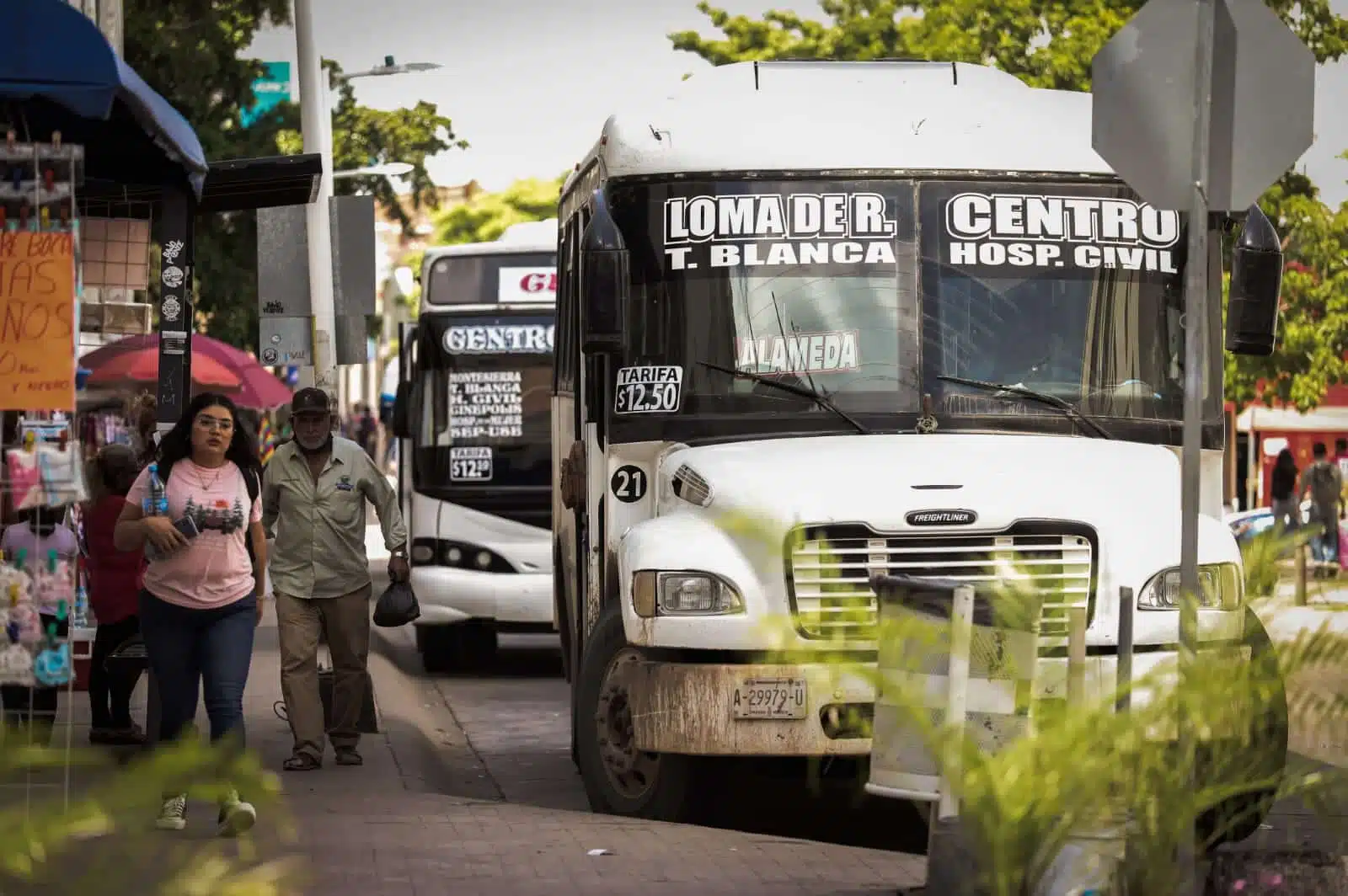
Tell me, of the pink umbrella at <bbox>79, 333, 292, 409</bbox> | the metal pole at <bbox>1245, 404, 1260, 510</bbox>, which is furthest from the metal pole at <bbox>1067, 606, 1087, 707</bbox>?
the metal pole at <bbox>1245, 404, 1260, 510</bbox>

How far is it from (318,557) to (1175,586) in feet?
13.8

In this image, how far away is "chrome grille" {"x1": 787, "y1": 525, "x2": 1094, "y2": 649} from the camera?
8141mm

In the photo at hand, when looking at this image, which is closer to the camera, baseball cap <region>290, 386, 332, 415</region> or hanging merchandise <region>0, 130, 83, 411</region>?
hanging merchandise <region>0, 130, 83, 411</region>

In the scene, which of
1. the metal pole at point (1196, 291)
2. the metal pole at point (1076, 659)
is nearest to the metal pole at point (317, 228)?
the metal pole at point (1196, 291)

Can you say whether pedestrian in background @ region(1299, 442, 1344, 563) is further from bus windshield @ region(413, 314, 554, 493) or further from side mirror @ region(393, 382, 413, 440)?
side mirror @ region(393, 382, 413, 440)

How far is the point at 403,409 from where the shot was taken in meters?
17.1

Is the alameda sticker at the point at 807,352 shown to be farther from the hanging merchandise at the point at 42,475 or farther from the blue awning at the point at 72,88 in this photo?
the hanging merchandise at the point at 42,475

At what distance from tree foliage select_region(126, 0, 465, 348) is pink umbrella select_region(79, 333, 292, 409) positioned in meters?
0.82

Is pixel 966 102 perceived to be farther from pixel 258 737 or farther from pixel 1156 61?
pixel 258 737

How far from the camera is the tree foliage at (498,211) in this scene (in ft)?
278

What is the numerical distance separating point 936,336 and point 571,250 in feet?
8.26

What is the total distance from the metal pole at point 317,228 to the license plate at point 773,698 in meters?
→ 6.49

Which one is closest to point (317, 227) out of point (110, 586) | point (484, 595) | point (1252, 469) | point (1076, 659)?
point (484, 595)

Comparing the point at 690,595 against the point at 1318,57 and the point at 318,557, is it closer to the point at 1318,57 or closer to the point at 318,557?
the point at 318,557
